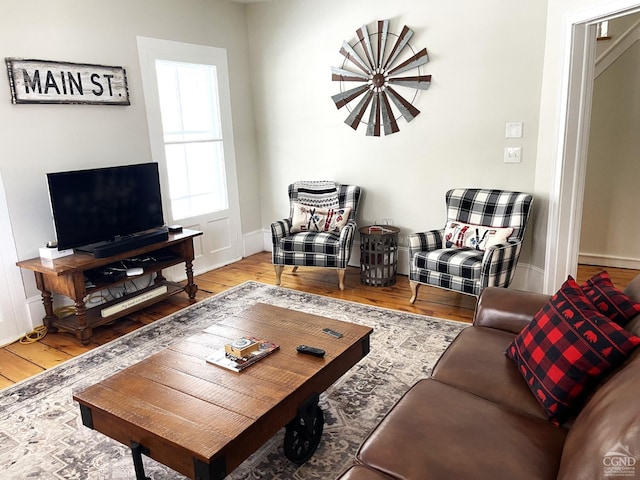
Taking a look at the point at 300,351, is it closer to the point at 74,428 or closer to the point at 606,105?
the point at 74,428

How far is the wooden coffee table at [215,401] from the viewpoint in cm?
157

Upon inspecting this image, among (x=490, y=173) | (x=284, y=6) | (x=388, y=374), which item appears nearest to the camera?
(x=388, y=374)

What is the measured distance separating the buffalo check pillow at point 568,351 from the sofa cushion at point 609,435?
77 millimetres

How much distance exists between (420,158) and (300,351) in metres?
2.59

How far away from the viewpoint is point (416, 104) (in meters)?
4.08

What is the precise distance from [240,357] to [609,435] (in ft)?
4.59

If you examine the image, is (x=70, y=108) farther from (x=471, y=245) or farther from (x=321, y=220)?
(x=471, y=245)

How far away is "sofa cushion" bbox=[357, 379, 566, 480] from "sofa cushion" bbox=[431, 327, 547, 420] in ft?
0.25

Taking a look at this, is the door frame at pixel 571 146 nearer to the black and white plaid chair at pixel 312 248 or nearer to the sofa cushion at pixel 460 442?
the black and white plaid chair at pixel 312 248

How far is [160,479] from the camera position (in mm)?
1944

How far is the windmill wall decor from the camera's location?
4035 millimetres

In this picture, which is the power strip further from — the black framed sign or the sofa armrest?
the sofa armrest

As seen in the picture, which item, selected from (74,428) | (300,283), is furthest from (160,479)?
(300,283)

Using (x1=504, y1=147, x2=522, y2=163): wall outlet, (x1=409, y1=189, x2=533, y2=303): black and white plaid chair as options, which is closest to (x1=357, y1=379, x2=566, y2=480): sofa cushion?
(x1=409, y1=189, x2=533, y2=303): black and white plaid chair
